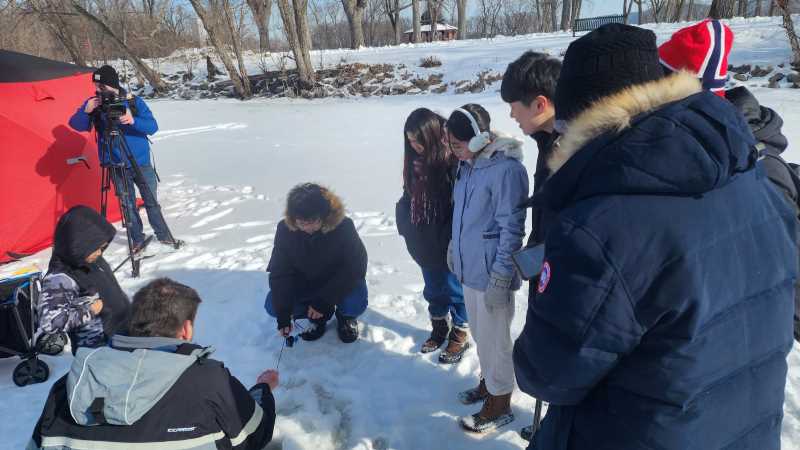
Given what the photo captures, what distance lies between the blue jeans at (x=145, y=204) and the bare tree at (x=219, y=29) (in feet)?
44.3

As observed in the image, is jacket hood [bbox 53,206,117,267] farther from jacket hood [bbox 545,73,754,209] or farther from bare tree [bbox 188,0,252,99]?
bare tree [bbox 188,0,252,99]

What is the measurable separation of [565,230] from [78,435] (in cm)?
152

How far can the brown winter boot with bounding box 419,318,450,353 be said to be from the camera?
3.02 m

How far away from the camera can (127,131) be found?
15.0ft

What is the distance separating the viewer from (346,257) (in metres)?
3.09

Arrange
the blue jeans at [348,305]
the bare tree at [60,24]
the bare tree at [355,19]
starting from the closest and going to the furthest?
the blue jeans at [348,305], the bare tree at [60,24], the bare tree at [355,19]

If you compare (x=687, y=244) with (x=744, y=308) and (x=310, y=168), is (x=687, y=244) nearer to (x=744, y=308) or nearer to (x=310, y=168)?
(x=744, y=308)

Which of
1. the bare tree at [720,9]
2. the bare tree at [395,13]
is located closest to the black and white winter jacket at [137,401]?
the bare tree at [720,9]

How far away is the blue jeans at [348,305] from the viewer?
3156mm

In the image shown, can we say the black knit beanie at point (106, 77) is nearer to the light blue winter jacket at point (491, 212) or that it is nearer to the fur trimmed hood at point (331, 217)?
the fur trimmed hood at point (331, 217)

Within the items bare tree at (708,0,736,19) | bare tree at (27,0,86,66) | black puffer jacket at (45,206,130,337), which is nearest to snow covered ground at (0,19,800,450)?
black puffer jacket at (45,206,130,337)

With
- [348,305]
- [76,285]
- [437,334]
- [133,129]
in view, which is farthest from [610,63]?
[133,129]

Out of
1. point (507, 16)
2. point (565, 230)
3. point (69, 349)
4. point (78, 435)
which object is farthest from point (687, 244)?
point (507, 16)

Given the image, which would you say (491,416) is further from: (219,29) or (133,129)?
(219,29)
